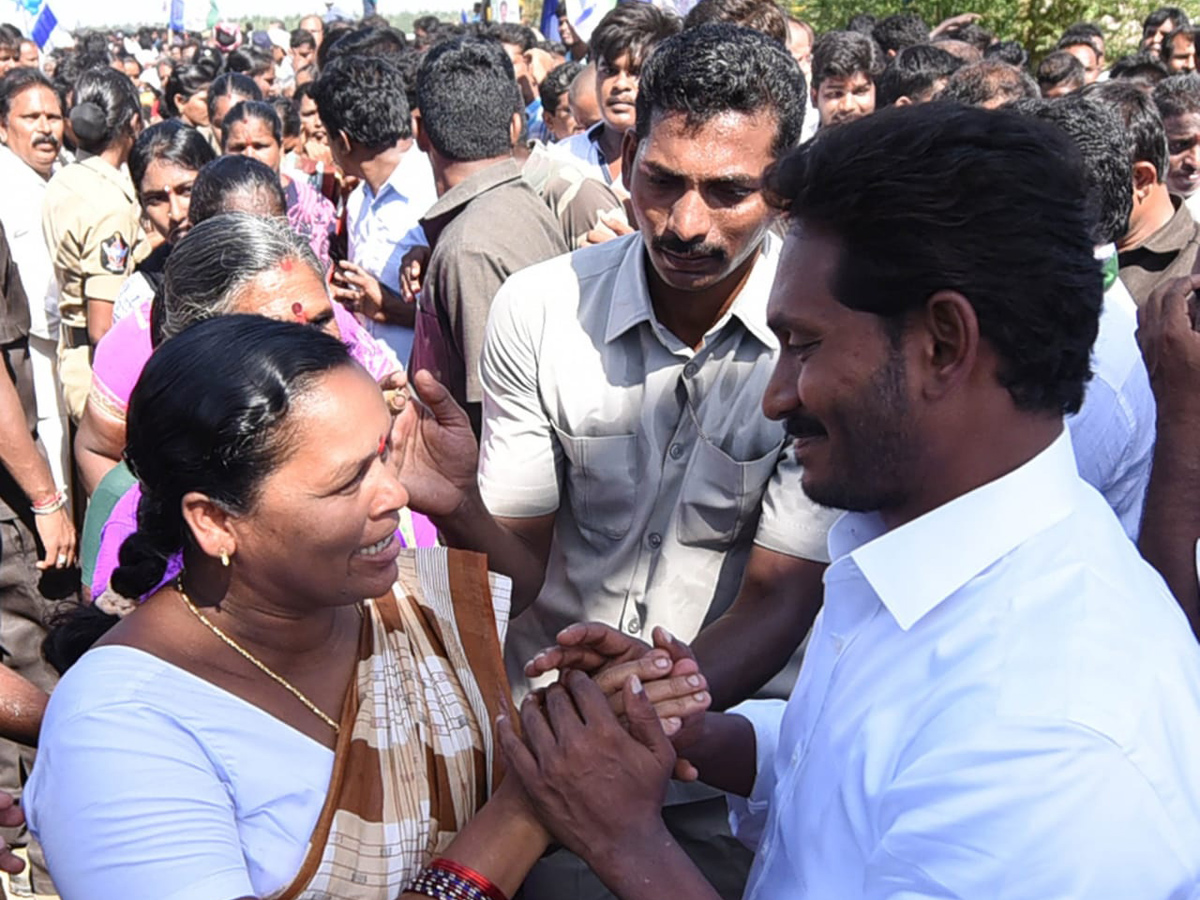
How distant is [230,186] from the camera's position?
4324 mm

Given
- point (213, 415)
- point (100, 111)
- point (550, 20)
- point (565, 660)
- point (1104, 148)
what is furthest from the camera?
point (550, 20)

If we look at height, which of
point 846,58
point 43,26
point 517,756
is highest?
point 517,756

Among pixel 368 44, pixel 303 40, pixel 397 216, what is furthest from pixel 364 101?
pixel 303 40

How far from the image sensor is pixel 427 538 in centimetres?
288

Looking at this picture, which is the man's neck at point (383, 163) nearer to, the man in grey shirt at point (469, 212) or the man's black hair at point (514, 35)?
the man in grey shirt at point (469, 212)

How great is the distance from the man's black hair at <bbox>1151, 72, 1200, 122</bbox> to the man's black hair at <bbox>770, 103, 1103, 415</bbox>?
4.30m

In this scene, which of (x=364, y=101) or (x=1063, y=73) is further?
(x=1063, y=73)

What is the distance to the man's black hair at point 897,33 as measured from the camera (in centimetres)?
956

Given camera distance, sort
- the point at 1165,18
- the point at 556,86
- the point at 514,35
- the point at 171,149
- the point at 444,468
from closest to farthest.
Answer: the point at 444,468
the point at 171,149
the point at 556,86
the point at 1165,18
the point at 514,35

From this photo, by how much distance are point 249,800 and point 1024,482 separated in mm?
1159

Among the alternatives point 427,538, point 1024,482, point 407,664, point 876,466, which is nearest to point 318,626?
point 407,664

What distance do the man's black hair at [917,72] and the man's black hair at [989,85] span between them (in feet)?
5.54

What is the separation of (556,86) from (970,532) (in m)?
7.41

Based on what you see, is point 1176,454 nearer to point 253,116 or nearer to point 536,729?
point 536,729
